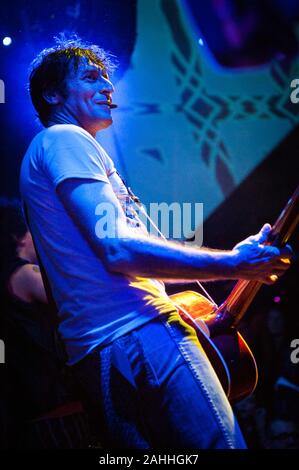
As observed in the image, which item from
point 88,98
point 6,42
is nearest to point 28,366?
point 88,98

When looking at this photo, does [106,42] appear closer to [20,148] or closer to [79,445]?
[20,148]

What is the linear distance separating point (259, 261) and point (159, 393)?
495mm

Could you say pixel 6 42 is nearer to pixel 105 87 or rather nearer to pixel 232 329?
pixel 105 87

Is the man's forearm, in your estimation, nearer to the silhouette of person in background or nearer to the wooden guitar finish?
the wooden guitar finish

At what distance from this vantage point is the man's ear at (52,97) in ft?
6.10

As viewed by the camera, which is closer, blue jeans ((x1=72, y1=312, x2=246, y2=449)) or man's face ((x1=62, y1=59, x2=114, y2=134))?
blue jeans ((x1=72, y1=312, x2=246, y2=449))

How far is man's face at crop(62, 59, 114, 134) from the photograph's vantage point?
183 centimetres

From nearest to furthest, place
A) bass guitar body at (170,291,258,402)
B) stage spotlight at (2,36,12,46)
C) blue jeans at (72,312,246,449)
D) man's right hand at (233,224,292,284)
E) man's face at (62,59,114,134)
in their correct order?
blue jeans at (72,312,246,449), man's right hand at (233,224,292,284), bass guitar body at (170,291,258,402), man's face at (62,59,114,134), stage spotlight at (2,36,12,46)

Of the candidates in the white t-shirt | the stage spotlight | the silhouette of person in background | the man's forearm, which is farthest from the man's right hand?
the stage spotlight

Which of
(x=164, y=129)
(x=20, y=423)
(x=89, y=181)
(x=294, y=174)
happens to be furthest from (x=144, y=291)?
(x=294, y=174)

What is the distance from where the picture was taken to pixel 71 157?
Result: 1.41 meters

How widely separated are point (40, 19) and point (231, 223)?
190 centimetres

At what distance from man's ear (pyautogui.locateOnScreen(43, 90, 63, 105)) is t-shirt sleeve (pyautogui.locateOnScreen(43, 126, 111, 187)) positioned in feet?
1.38

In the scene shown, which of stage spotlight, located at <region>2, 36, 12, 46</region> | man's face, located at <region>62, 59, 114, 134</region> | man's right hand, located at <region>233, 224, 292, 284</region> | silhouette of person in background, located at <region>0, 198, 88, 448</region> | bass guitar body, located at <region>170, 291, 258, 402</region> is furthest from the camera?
stage spotlight, located at <region>2, 36, 12, 46</region>
